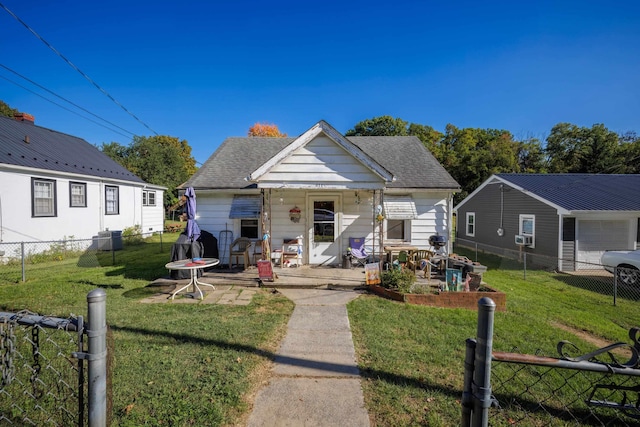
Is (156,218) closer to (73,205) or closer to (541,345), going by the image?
(73,205)

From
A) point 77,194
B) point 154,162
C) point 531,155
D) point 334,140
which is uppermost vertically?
→ point 531,155

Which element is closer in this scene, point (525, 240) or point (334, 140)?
point (334, 140)

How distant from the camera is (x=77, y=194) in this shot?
1434 cm

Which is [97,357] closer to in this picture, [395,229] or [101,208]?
[395,229]

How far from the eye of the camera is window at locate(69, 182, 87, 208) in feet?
45.9

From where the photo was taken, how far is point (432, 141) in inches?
1545

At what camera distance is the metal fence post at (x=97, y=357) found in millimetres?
1628

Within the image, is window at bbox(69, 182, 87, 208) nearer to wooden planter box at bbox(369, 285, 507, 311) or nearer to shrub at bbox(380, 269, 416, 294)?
shrub at bbox(380, 269, 416, 294)

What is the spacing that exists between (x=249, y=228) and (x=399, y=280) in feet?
18.6

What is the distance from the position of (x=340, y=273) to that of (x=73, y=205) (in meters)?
14.0

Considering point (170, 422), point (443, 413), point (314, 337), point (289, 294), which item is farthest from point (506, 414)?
point (289, 294)

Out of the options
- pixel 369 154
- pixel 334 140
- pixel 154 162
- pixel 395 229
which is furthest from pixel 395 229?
pixel 154 162

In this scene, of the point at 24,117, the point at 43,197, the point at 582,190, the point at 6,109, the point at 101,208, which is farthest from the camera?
the point at 6,109

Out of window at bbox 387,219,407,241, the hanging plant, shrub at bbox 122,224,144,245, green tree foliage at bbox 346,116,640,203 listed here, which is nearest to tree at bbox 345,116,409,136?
green tree foliage at bbox 346,116,640,203
